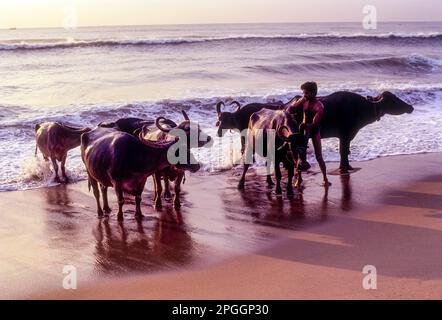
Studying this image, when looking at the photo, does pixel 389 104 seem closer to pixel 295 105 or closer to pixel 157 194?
pixel 295 105

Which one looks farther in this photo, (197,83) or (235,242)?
(197,83)

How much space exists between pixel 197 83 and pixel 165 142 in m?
16.3

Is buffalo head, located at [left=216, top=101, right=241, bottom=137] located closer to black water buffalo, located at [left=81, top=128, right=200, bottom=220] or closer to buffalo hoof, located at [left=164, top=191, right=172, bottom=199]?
buffalo hoof, located at [left=164, top=191, right=172, bottom=199]

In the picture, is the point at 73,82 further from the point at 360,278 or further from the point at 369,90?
the point at 360,278

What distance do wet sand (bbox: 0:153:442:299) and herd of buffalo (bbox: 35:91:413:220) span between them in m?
0.49

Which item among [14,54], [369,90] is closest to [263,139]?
[369,90]

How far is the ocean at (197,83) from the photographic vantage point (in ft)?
44.0

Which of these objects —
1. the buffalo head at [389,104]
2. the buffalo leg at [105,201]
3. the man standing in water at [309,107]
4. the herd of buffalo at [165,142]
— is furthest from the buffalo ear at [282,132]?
the buffalo head at [389,104]

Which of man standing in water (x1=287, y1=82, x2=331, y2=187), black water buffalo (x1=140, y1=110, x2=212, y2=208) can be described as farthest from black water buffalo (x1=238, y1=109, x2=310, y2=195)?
black water buffalo (x1=140, y1=110, x2=212, y2=208)

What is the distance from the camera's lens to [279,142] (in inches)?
374

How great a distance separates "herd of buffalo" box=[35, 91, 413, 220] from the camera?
8312 mm

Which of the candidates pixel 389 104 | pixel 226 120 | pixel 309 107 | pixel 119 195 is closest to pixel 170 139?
pixel 119 195

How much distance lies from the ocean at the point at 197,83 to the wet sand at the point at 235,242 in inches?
85.3
